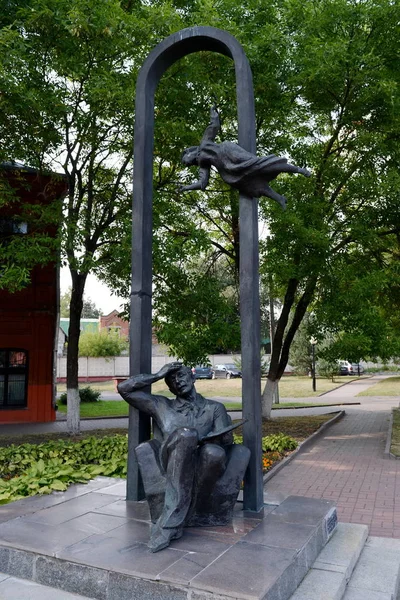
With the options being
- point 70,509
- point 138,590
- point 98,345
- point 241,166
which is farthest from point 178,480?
point 98,345

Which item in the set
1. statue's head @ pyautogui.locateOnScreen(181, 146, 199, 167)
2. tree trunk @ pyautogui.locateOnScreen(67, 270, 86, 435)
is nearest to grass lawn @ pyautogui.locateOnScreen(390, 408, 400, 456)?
tree trunk @ pyautogui.locateOnScreen(67, 270, 86, 435)

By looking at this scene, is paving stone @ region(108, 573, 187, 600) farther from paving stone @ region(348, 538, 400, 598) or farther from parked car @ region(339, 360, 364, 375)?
parked car @ region(339, 360, 364, 375)

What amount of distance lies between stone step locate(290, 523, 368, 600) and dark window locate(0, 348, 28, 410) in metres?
15.0

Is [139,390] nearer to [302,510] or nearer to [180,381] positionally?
[180,381]

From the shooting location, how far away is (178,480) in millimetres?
3992

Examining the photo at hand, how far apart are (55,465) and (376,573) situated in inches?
172

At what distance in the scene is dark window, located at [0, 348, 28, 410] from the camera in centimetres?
1769

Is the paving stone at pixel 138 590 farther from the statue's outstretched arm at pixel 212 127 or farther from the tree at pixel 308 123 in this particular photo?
the tree at pixel 308 123

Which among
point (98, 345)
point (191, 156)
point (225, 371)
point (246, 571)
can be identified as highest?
point (191, 156)

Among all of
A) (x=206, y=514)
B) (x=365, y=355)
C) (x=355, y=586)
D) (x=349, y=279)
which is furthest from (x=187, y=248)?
(x=355, y=586)

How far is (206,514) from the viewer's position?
14.1 ft

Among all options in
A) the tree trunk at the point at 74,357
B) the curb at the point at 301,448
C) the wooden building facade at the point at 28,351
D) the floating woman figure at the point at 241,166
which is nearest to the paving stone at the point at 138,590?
the floating woman figure at the point at 241,166

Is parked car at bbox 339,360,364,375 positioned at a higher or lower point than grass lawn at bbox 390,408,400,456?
higher

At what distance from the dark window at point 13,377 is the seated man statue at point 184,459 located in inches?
564
